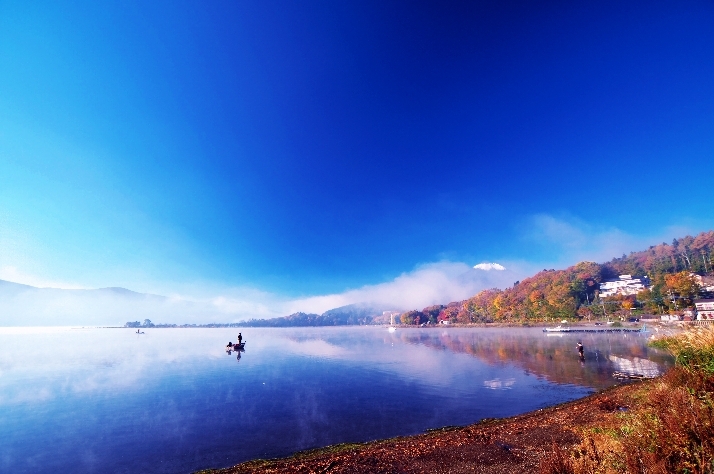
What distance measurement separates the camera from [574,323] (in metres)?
124

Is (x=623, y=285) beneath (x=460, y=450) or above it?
above

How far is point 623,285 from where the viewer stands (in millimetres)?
156375

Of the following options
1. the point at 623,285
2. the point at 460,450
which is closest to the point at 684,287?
the point at 623,285

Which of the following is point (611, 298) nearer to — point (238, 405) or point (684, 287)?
point (684, 287)

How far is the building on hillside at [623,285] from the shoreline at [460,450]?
16346 centimetres

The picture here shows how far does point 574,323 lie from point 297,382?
13006cm

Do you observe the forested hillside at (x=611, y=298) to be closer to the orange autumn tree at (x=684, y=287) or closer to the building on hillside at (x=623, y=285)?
the orange autumn tree at (x=684, y=287)

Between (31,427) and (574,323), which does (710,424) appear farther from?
(574,323)

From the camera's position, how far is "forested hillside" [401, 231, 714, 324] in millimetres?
108456

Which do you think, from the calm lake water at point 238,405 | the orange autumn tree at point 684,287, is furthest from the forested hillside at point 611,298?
the calm lake water at point 238,405

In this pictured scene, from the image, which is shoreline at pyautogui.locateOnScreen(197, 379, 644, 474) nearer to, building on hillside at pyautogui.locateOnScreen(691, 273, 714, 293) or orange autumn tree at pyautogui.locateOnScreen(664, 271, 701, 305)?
orange autumn tree at pyautogui.locateOnScreen(664, 271, 701, 305)

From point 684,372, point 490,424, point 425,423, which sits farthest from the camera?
point 425,423

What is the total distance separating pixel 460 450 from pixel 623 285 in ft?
629

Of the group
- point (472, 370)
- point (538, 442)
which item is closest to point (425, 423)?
point (538, 442)
